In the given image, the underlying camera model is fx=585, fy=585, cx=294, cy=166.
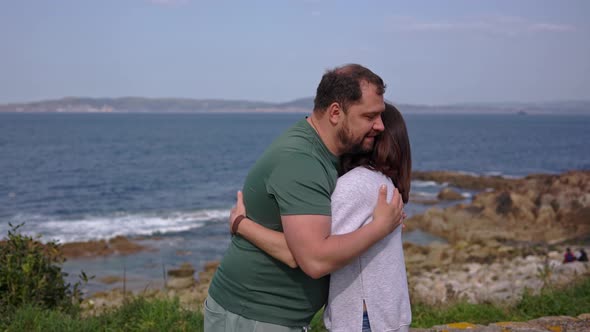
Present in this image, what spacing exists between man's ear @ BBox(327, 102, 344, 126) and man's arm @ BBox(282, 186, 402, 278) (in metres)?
0.46

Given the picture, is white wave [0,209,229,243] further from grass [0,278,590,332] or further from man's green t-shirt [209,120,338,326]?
man's green t-shirt [209,120,338,326]

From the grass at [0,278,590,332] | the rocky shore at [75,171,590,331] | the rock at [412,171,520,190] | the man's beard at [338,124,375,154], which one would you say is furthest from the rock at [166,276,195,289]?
the rock at [412,171,520,190]

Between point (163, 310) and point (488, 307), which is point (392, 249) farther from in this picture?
point (488, 307)

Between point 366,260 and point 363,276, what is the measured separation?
7 cm

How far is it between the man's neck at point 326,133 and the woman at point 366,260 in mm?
135

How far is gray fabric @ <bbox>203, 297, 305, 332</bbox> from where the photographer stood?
2752 millimetres

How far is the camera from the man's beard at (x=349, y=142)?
8.73ft

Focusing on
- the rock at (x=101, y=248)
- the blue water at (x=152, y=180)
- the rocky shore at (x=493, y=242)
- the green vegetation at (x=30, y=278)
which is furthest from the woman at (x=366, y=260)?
the rock at (x=101, y=248)

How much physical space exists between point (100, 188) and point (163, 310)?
36.7m

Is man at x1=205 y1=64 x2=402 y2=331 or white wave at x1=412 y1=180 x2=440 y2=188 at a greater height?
man at x1=205 y1=64 x2=402 y2=331

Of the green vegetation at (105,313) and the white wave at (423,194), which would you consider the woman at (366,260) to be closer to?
the green vegetation at (105,313)

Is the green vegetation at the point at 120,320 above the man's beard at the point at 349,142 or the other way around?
the other way around

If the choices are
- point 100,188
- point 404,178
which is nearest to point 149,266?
point 404,178

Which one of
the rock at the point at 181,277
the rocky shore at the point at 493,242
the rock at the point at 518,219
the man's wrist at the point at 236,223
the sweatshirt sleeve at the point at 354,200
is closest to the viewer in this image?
Answer: the sweatshirt sleeve at the point at 354,200
